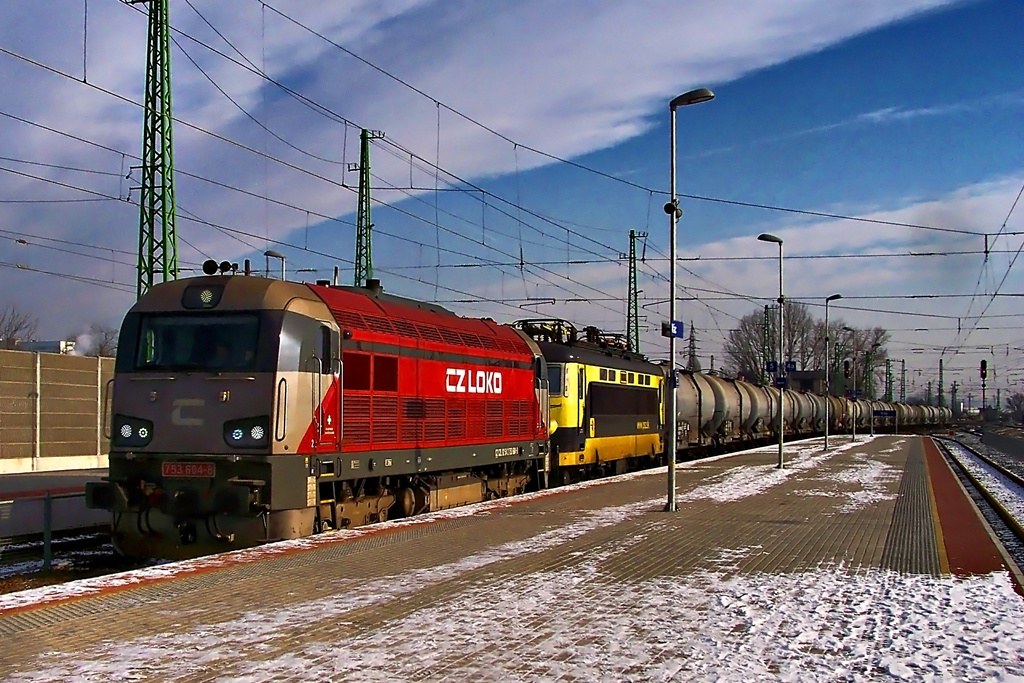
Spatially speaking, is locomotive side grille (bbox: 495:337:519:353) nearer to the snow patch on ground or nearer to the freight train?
the freight train

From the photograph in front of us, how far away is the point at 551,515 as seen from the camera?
595 inches

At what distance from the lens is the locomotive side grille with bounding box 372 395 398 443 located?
545 inches

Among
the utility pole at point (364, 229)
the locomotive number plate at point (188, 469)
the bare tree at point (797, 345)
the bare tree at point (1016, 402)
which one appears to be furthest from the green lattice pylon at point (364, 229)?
the bare tree at point (1016, 402)

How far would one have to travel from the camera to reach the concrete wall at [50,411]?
23828 mm

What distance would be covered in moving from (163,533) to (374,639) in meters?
5.52

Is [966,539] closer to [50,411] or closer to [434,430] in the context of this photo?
[434,430]

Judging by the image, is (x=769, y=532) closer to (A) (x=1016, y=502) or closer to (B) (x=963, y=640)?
(B) (x=963, y=640)

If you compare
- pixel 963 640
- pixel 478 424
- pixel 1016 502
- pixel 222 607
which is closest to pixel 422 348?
pixel 478 424

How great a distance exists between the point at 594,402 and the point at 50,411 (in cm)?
1478

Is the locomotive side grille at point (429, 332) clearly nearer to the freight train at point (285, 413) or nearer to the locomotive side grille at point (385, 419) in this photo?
the freight train at point (285, 413)

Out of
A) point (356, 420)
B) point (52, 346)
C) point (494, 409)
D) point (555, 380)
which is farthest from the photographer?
point (52, 346)

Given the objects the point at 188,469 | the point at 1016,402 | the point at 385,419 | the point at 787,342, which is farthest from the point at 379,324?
the point at 1016,402

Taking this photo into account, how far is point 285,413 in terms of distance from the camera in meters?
11.6

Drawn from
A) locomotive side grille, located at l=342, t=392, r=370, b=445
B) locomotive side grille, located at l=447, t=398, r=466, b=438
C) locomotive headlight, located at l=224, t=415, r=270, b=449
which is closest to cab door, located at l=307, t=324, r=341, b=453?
locomotive side grille, located at l=342, t=392, r=370, b=445
